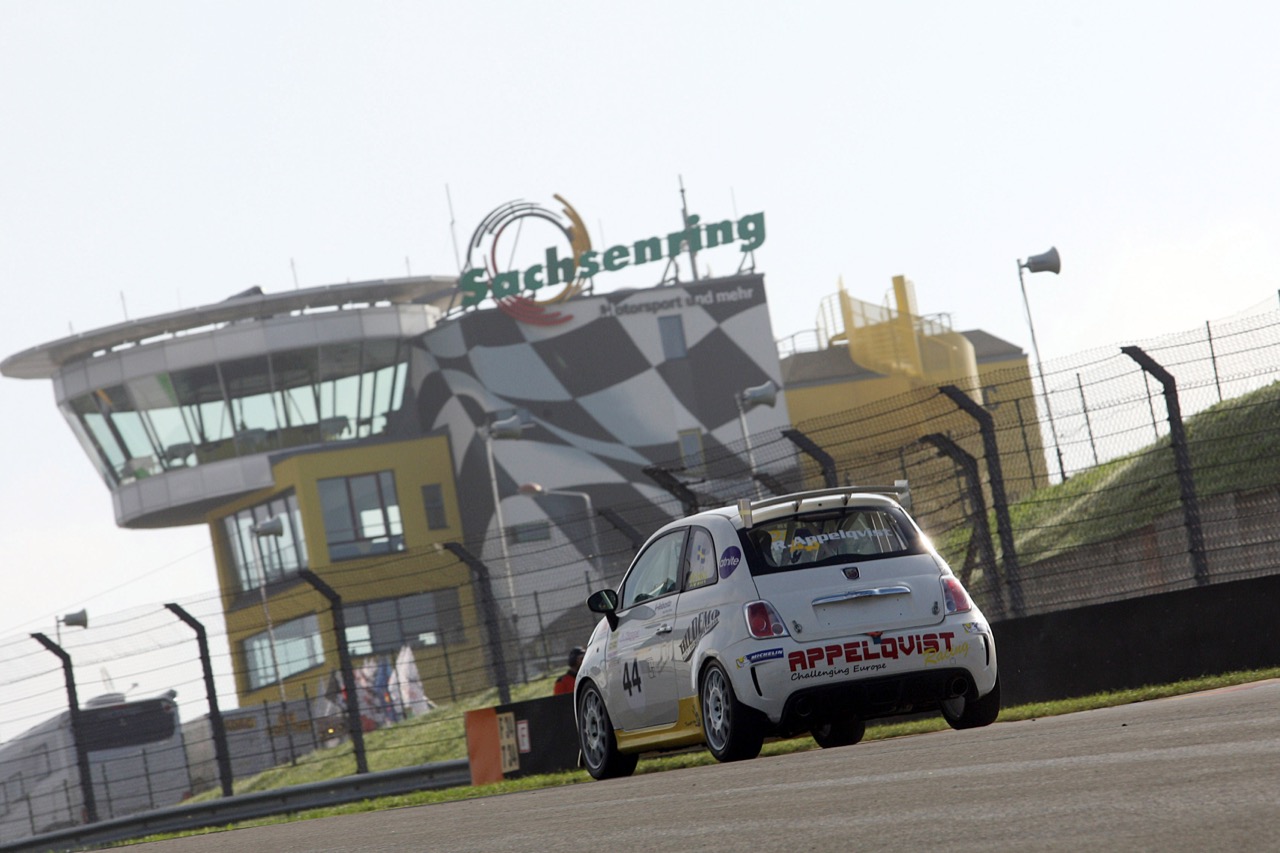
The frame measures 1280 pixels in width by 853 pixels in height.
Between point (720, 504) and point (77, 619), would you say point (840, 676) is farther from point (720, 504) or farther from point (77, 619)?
point (77, 619)

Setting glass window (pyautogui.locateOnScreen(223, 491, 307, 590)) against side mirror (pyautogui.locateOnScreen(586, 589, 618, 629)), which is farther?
glass window (pyautogui.locateOnScreen(223, 491, 307, 590))

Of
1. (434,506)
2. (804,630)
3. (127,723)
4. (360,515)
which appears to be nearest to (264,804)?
(127,723)

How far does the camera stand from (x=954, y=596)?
10.0 meters

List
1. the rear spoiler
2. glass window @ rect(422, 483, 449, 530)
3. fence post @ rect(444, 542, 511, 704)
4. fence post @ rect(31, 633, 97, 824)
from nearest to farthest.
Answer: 1. the rear spoiler
2. fence post @ rect(444, 542, 511, 704)
3. fence post @ rect(31, 633, 97, 824)
4. glass window @ rect(422, 483, 449, 530)

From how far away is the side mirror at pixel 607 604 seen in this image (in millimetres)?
11438

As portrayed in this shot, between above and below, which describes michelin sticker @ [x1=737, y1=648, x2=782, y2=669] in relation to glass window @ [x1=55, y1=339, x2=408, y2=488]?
below

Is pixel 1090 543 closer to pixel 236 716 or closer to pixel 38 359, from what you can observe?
pixel 236 716

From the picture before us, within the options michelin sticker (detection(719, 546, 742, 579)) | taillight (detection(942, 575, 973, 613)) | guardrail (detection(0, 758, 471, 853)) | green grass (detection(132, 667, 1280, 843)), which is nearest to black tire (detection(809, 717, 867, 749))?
green grass (detection(132, 667, 1280, 843))

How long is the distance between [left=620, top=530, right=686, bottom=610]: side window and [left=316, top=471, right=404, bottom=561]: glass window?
186ft

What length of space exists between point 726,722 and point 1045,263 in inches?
853

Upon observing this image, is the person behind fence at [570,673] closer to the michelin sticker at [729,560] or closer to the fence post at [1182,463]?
the fence post at [1182,463]

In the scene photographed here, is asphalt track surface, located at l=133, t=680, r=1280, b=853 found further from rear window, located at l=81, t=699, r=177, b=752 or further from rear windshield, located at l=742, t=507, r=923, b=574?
rear window, located at l=81, t=699, r=177, b=752

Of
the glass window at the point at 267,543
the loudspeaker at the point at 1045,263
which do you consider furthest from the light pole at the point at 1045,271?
the glass window at the point at 267,543

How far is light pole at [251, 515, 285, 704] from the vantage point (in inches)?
727
